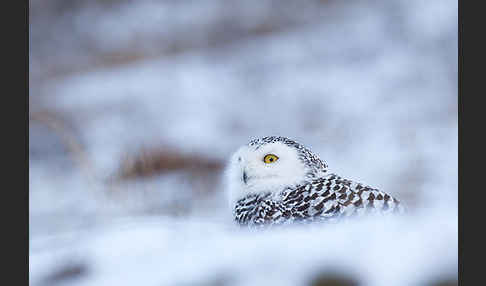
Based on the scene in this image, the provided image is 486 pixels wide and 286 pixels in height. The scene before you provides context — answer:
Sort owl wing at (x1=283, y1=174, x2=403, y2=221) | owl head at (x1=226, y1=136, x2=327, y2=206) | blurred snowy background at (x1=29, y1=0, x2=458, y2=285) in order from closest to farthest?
owl wing at (x1=283, y1=174, x2=403, y2=221) < owl head at (x1=226, y1=136, x2=327, y2=206) < blurred snowy background at (x1=29, y1=0, x2=458, y2=285)

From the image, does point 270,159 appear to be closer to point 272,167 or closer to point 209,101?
point 272,167

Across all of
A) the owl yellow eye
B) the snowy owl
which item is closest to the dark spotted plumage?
the snowy owl

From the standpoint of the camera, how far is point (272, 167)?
238 centimetres

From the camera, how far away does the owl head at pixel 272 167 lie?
2.36 metres

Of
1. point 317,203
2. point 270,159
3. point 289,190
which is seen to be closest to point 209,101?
point 270,159

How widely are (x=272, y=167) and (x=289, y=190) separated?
0.55ft

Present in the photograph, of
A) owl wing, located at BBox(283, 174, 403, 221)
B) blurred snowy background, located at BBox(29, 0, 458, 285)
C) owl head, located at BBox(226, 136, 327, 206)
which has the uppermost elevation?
blurred snowy background, located at BBox(29, 0, 458, 285)

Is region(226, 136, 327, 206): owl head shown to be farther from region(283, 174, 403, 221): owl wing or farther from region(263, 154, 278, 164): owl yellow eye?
region(283, 174, 403, 221): owl wing

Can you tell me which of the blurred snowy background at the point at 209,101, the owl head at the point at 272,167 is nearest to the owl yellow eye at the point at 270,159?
the owl head at the point at 272,167

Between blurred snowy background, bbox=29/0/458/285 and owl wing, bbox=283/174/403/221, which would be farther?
blurred snowy background, bbox=29/0/458/285

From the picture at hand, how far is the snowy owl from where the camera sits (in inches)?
80.4

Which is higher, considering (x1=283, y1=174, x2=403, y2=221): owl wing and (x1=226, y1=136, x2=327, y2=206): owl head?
(x1=226, y1=136, x2=327, y2=206): owl head

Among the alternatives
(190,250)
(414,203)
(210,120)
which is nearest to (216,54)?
(210,120)

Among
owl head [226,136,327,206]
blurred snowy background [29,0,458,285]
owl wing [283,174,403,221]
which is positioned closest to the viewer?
owl wing [283,174,403,221]
